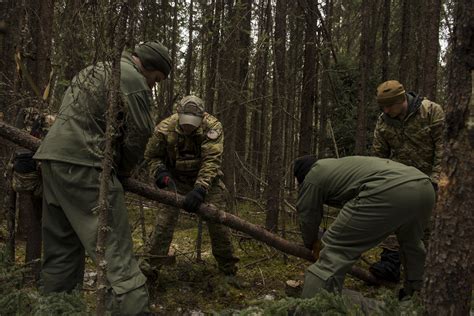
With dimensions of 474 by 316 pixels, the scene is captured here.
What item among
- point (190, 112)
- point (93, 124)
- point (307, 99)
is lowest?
point (93, 124)

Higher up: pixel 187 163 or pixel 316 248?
pixel 187 163

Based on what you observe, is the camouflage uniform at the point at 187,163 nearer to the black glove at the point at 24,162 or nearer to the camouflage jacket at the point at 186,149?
the camouflage jacket at the point at 186,149

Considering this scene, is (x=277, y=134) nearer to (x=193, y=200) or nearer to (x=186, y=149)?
(x=186, y=149)

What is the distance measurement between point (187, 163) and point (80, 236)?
1914mm

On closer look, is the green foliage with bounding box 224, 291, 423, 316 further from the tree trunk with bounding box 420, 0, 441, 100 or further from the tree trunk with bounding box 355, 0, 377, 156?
the tree trunk with bounding box 420, 0, 441, 100

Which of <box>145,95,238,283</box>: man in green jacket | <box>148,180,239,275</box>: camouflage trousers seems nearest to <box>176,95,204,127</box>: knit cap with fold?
<box>145,95,238,283</box>: man in green jacket

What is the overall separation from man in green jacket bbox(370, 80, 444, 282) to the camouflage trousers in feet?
5.49

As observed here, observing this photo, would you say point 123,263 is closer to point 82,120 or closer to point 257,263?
point 82,120

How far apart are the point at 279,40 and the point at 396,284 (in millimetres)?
3448

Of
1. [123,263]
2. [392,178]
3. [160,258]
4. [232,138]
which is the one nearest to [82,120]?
[123,263]

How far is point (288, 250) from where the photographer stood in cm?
466

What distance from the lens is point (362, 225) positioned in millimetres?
3904

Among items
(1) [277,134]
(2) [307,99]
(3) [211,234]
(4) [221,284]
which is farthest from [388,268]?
(2) [307,99]

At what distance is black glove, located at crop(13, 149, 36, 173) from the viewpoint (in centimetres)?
394
